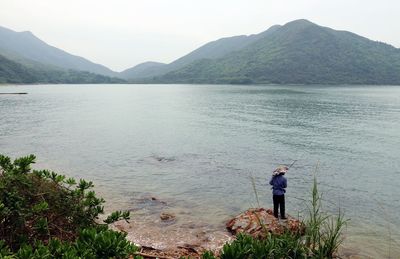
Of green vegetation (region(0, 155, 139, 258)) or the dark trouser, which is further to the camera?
the dark trouser

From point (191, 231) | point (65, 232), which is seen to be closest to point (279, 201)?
point (191, 231)

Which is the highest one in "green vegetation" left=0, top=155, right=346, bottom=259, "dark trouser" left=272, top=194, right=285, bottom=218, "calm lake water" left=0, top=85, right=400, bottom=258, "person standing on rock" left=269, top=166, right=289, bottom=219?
"green vegetation" left=0, top=155, right=346, bottom=259

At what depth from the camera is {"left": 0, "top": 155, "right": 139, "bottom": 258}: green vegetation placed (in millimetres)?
6836

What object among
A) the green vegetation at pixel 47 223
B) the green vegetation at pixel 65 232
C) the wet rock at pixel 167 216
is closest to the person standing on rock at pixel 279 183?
the wet rock at pixel 167 216

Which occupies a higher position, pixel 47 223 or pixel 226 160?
pixel 47 223

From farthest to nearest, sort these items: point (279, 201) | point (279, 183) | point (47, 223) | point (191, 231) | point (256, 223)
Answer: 1. point (279, 201)
2. point (191, 231)
3. point (279, 183)
4. point (256, 223)
5. point (47, 223)

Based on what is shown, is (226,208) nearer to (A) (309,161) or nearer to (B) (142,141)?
(A) (309,161)

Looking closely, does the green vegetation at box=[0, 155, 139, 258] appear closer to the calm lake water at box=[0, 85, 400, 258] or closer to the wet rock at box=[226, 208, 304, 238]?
the wet rock at box=[226, 208, 304, 238]

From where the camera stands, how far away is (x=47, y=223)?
9.29 m

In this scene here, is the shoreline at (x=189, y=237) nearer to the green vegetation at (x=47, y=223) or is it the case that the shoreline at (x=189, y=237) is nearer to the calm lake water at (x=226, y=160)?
the calm lake water at (x=226, y=160)

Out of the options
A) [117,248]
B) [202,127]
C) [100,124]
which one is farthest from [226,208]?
[100,124]

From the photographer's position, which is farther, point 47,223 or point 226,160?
point 226,160

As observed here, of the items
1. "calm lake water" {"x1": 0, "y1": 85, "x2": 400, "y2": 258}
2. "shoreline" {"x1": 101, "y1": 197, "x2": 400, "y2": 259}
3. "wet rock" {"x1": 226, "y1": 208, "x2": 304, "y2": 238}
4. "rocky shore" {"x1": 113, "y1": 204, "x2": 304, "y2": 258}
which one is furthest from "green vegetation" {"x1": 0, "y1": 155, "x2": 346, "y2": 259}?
"calm lake water" {"x1": 0, "y1": 85, "x2": 400, "y2": 258}

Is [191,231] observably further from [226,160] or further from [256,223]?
[226,160]
